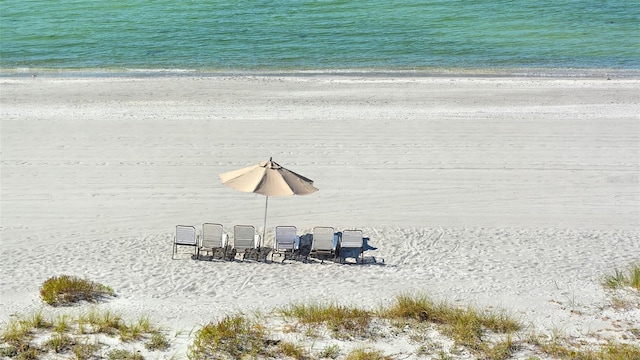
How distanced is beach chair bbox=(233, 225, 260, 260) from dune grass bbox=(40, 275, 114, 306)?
2454 millimetres

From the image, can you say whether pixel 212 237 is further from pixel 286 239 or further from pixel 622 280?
pixel 622 280

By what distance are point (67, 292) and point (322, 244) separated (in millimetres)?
4239

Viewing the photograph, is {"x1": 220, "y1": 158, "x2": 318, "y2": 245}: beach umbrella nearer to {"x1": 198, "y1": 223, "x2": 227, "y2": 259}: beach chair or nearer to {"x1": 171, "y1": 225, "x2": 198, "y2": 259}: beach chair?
{"x1": 198, "y1": 223, "x2": 227, "y2": 259}: beach chair

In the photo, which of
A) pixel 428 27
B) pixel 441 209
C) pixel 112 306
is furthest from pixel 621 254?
pixel 428 27

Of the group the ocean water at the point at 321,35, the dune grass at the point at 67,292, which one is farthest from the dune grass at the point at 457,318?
the ocean water at the point at 321,35

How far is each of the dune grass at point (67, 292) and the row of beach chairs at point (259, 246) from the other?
1959 millimetres

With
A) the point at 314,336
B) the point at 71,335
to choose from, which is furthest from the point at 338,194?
the point at 71,335

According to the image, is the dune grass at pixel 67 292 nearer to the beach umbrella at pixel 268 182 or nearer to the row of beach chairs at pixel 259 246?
the row of beach chairs at pixel 259 246

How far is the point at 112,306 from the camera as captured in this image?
1116 centimetres

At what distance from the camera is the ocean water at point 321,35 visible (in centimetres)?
2916

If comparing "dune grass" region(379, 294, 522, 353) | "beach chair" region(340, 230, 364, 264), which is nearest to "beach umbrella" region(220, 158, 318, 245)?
"beach chair" region(340, 230, 364, 264)

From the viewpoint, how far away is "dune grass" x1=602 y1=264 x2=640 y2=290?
39.4ft

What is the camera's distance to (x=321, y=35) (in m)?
32.9

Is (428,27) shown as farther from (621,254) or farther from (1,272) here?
(1,272)
